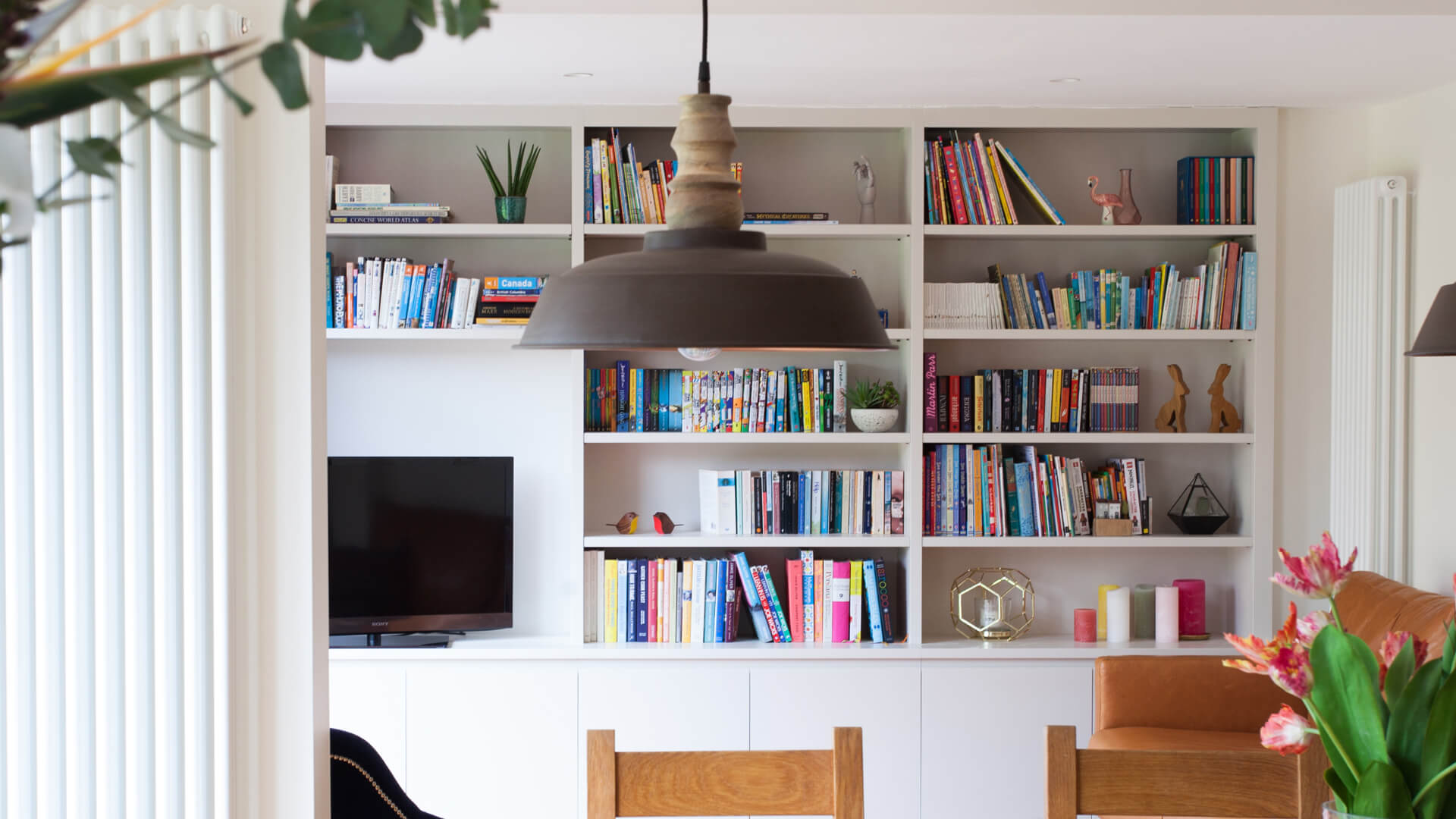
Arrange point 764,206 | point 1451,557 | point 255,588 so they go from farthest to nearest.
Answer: point 764,206 → point 1451,557 → point 255,588

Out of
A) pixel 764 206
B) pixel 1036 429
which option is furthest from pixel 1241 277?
pixel 764 206

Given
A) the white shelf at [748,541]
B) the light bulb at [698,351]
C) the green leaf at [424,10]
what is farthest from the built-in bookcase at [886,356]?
the green leaf at [424,10]

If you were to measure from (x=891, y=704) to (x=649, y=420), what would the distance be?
4.02 feet

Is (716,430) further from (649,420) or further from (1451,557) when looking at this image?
(1451,557)

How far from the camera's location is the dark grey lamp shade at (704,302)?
1.14 m

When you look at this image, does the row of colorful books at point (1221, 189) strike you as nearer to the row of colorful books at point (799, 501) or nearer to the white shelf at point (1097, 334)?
the white shelf at point (1097, 334)

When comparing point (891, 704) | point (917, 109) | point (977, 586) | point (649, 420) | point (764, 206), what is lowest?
point (891, 704)

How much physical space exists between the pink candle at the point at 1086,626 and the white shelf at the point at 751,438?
32.3 inches

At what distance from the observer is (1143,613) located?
13.4ft

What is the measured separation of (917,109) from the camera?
396 cm

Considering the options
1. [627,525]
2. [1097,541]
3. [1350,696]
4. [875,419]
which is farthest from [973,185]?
[1350,696]

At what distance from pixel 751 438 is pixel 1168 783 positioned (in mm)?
2216

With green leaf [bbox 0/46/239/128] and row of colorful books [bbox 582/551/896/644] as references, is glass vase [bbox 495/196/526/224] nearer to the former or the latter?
row of colorful books [bbox 582/551/896/644]

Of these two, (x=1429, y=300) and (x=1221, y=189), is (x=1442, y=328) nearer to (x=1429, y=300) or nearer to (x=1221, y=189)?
(x=1429, y=300)
